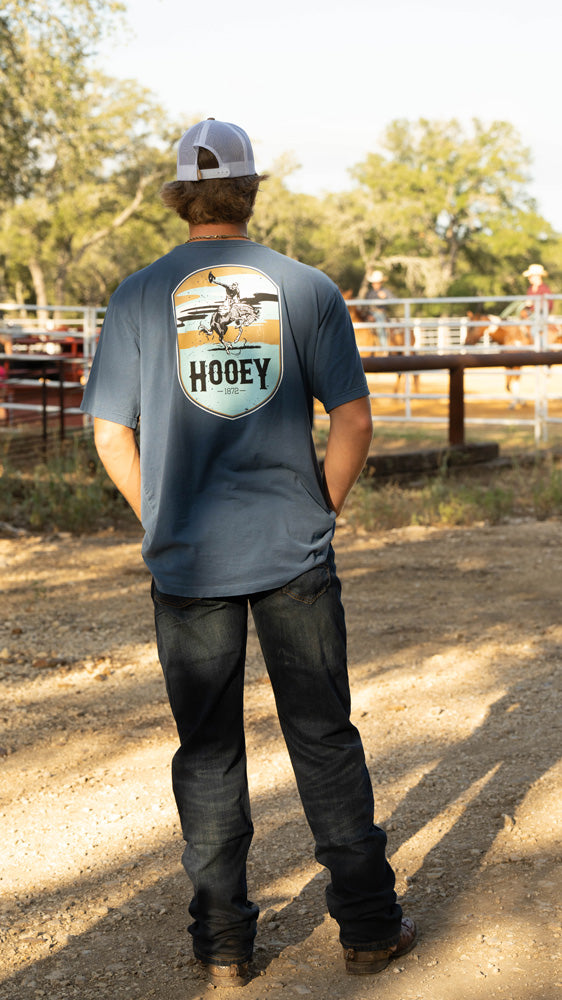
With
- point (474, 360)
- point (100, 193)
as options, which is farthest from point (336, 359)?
point (100, 193)

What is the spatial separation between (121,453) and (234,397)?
32cm

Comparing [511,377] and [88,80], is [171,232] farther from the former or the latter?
[511,377]

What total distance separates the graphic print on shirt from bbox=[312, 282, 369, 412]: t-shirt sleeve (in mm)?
96

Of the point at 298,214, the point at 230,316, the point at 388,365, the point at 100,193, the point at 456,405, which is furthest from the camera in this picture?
the point at 298,214

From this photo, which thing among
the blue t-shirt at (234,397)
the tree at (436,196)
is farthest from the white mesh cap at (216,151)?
the tree at (436,196)

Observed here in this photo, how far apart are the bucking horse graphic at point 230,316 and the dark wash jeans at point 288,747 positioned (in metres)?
0.51

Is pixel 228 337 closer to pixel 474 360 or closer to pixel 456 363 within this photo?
pixel 456 363

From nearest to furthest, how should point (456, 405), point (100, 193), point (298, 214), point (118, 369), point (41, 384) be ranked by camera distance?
point (118, 369)
point (456, 405)
point (41, 384)
point (100, 193)
point (298, 214)

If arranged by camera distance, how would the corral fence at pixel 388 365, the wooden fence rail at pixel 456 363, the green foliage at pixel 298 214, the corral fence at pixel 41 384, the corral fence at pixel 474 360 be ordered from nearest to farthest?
the wooden fence rail at pixel 456 363
the corral fence at pixel 474 360
the corral fence at pixel 388 365
the corral fence at pixel 41 384
the green foliage at pixel 298 214

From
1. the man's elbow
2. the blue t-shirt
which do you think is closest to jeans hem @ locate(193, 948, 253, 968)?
the blue t-shirt

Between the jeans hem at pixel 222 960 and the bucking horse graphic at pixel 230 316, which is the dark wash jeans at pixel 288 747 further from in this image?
the bucking horse graphic at pixel 230 316

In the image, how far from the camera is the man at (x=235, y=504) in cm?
216

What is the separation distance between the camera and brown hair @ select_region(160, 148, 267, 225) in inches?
86.3

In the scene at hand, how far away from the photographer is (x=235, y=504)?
7.13 feet
